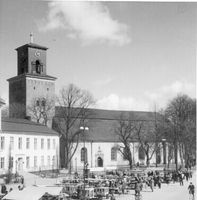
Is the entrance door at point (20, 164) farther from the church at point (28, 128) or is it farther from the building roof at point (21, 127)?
the building roof at point (21, 127)

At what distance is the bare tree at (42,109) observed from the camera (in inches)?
1677

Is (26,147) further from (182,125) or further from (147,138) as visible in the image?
(147,138)

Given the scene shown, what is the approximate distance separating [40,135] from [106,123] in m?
17.5

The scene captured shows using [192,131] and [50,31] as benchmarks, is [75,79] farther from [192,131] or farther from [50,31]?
[192,131]

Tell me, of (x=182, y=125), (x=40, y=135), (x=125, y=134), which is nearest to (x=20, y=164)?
(x=40, y=135)

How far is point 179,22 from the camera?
63.2 feet

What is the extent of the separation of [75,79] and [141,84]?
3.33m

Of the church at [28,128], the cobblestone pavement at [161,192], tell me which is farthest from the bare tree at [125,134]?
the cobblestone pavement at [161,192]

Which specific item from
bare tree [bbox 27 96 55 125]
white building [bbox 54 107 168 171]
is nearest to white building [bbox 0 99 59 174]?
bare tree [bbox 27 96 55 125]

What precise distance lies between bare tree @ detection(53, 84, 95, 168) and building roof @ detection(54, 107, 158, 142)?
1.77 metres

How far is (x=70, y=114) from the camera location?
3847cm

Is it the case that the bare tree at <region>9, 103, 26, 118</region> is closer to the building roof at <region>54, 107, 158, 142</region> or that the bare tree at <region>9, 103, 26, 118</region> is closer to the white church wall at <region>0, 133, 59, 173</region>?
the building roof at <region>54, 107, 158, 142</region>

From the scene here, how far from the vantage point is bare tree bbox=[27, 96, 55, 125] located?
42.6m

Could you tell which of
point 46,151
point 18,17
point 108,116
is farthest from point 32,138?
point 108,116
